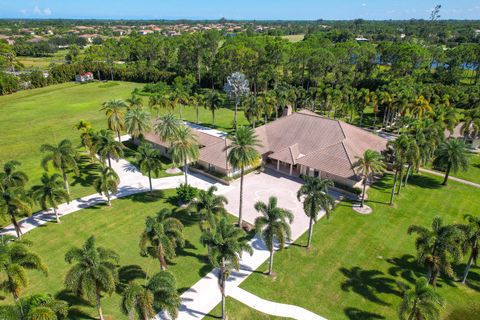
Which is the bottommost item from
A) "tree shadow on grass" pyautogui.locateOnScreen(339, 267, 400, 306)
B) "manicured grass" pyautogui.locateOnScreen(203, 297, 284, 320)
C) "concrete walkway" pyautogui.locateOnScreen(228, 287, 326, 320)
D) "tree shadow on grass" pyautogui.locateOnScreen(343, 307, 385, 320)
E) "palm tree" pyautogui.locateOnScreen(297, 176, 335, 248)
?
"manicured grass" pyautogui.locateOnScreen(203, 297, 284, 320)

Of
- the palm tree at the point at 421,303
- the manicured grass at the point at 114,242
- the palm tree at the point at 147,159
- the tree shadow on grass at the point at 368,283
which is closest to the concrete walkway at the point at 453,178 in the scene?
the tree shadow on grass at the point at 368,283

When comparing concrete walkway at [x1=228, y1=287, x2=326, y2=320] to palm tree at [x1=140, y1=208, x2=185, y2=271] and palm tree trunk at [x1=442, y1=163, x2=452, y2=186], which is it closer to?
palm tree at [x1=140, y1=208, x2=185, y2=271]

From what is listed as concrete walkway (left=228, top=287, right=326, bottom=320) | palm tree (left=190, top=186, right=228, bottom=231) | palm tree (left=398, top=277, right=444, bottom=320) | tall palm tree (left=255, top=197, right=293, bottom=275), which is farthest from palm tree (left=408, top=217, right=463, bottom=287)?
palm tree (left=190, top=186, right=228, bottom=231)

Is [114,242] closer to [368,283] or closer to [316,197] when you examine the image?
[316,197]

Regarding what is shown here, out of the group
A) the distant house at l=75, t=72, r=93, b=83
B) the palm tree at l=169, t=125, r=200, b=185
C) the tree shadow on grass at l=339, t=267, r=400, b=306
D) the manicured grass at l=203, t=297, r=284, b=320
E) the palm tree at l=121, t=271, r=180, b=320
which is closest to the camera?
the palm tree at l=121, t=271, r=180, b=320

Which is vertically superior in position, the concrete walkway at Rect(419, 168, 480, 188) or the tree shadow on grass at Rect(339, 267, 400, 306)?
the concrete walkway at Rect(419, 168, 480, 188)

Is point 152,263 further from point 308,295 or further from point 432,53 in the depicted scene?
point 432,53
